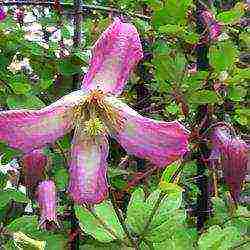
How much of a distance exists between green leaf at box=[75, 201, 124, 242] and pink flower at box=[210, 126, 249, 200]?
6.4 inches

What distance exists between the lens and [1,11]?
1391mm

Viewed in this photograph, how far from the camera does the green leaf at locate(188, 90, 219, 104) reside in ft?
3.76

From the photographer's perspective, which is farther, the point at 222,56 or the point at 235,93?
the point at 235,93

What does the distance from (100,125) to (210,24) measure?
1.51 feet

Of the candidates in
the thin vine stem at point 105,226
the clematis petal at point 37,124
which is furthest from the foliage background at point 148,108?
the clematis petal at point 37,124

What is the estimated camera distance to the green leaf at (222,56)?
114 centimetres

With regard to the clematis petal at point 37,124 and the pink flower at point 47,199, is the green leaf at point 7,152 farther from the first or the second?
the clematis petal at point 37,124

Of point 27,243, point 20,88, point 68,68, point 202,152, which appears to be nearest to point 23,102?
point 20,88

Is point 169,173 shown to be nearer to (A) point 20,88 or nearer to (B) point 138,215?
(B) point 138,215

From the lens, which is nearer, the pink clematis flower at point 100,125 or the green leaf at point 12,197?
the pink clematis flower at point 100,125

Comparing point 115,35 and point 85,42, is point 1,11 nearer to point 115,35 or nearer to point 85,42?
point 85,42

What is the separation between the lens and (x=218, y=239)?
1096mm

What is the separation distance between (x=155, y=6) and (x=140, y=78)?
1.20ft

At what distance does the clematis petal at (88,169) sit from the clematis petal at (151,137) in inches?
1.0
